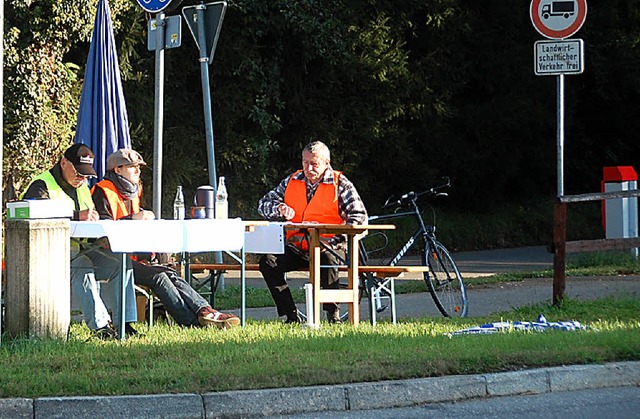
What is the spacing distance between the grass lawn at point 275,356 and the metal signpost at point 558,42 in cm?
294

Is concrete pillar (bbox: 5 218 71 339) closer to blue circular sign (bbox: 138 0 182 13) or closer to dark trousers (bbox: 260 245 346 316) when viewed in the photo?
dark trousers (bbox: 260 245 346 316)

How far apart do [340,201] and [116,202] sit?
2033 mm

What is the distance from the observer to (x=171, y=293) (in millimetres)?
9898

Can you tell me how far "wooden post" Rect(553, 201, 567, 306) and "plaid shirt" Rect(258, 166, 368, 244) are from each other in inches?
73.8

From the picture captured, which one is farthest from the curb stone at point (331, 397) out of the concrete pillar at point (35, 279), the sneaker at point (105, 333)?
the sneaker at point (105, 333)

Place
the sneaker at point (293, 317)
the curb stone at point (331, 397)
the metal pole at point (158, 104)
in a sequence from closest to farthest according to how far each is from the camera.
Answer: the curb stone at point (331, 397) < the sneaker at point (293, 317) < the metal pole at point (158, 104)

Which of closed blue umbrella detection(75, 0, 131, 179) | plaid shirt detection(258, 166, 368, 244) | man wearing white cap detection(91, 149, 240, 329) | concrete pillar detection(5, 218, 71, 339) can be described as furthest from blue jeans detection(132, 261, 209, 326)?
closed blue umbrella detection(75, 0, 131, 179)

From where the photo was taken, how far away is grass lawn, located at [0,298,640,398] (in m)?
7.13

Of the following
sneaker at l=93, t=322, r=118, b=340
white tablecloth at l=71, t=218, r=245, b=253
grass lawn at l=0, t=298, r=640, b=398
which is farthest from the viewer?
sneaker at l=93, t=322, r=118, b=340

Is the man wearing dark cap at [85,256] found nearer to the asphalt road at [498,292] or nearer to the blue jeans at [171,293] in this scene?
the blue jeans at [171,293]

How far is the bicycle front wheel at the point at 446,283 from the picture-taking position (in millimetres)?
11797

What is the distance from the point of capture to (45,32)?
1795cm

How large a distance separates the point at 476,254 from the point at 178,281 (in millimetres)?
12605

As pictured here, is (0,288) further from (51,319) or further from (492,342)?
(492,342)
